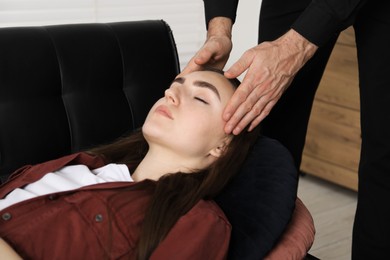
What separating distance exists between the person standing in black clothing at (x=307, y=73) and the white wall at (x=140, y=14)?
0.96 meters

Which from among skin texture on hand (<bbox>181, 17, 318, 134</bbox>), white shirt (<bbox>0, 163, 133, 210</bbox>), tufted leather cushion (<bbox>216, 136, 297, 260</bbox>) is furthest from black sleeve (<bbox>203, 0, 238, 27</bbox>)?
white shirt (<bbox>0, 163, 133, 210</bbox>)

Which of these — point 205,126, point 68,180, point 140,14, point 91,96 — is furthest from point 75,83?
point 140,14

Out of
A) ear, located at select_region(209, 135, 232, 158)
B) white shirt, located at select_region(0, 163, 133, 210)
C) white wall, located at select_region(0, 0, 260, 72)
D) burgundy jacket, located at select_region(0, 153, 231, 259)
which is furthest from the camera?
white wall, located at select_region(0, 0, 260, 72)

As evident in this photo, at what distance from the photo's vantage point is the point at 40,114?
1.68 metres

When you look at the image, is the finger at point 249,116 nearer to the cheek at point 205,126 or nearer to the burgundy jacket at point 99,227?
the cheek at point 205,126

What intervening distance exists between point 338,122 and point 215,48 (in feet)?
4.82

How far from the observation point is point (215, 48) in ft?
5.52

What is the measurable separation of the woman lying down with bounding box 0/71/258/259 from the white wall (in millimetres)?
1080

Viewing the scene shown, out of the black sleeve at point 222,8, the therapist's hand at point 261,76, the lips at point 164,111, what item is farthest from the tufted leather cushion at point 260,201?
the black sleeve at point 222,8

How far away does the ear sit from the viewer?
60.0 inches

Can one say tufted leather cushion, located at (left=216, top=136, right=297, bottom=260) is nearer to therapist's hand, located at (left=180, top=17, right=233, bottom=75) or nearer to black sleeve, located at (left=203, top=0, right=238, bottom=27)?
therapist's hand, located at (left=180, top=17, right=233, bottom=75)

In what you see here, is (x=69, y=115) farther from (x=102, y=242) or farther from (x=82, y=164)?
(x=102, y=242)

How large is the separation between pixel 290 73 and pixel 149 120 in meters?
0.39

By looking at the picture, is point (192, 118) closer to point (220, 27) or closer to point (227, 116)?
point (227, 116)
